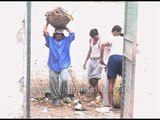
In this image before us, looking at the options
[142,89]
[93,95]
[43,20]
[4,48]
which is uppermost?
[43,20]

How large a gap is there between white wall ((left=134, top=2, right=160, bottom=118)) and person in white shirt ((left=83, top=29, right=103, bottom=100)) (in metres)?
3.42

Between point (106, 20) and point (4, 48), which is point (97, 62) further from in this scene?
point (4, 48)

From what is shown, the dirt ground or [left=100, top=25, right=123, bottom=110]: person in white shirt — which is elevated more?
[left=100, top=25, right=123, bottom=110]: person in white shirt

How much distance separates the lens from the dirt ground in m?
6.75

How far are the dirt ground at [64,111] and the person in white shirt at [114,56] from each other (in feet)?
1.09

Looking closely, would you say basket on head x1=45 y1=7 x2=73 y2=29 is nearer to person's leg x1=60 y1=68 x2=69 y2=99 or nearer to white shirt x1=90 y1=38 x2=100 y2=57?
white shirt x1=90 y1=38 x2=100 y2=57

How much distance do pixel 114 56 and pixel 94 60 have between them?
46cm

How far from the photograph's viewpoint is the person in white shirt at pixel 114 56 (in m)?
7.14

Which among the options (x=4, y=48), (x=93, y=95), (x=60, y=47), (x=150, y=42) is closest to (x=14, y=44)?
(x=4, y=48)

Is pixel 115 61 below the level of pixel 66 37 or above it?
below

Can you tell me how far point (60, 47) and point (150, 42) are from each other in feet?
11.6

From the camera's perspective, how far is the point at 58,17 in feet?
23.9

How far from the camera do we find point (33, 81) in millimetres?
7531

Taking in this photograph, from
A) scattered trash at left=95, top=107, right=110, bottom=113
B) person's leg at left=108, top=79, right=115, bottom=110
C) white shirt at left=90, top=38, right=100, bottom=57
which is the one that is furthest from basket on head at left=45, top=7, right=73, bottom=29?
scattered trash at left=95, top=107, right=110, bottom=113
